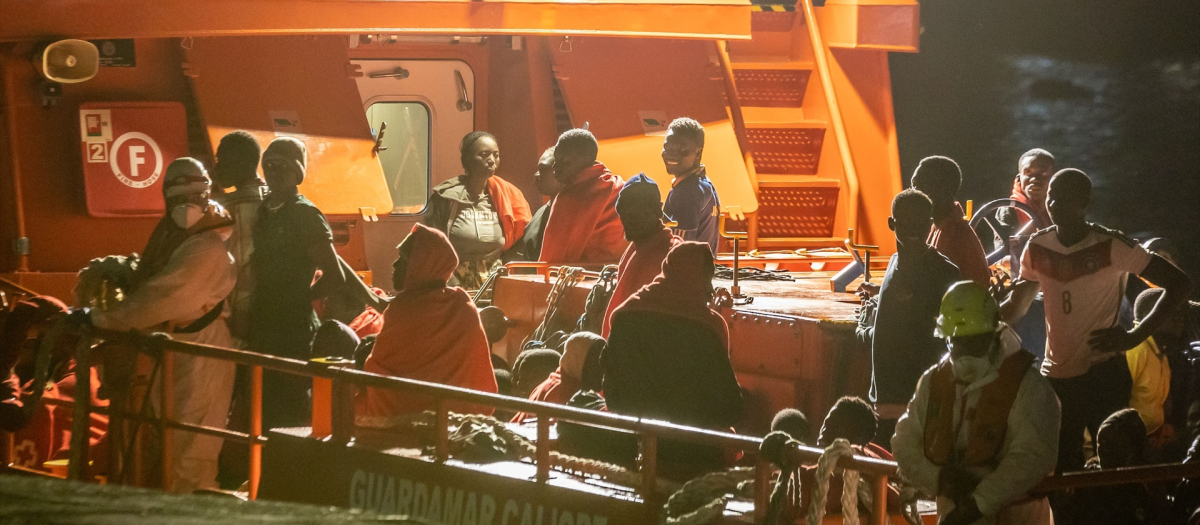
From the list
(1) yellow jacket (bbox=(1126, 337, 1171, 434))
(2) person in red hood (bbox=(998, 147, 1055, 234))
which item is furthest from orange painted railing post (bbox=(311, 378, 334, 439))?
(2) person in red hood (bbox=(998, 147, 1055, 234))

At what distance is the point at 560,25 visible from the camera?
8.59 meters

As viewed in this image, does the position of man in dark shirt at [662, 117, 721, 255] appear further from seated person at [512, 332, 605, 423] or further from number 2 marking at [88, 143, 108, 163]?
number 2 marking at [88, 143, 108, 163]

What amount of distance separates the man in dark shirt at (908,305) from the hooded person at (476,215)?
356cm

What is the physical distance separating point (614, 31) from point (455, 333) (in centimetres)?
379

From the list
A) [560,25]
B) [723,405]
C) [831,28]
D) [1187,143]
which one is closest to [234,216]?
[723,405]

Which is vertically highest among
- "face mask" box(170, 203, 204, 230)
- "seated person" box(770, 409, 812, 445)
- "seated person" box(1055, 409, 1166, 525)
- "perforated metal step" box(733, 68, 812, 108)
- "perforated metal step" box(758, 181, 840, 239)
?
"perforated metal step" box(733, 68, 812, 108)

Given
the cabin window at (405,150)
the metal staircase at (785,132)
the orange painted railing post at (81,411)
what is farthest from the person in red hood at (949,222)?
the cabin window at (405,150)

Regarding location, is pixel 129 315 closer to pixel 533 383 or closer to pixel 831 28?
pixel 533 383

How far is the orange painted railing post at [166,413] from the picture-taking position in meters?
5.45

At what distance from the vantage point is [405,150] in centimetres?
952

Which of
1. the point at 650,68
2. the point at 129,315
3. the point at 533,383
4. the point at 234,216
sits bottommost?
the point at 533,383

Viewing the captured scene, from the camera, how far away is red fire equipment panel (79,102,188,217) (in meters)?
7.46

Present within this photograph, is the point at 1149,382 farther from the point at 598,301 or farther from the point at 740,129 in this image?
the point at 740,129

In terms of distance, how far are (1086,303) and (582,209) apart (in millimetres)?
2831
